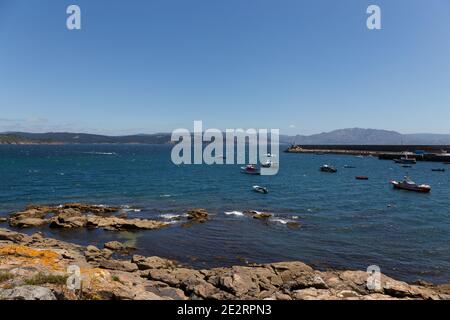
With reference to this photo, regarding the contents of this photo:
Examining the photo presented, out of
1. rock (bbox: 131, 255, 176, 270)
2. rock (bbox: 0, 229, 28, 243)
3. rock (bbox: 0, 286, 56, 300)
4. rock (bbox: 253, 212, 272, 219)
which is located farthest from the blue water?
rock (bbox: 0, 286, 56, 300)

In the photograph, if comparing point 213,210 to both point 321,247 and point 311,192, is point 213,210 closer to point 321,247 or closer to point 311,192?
point 321,247

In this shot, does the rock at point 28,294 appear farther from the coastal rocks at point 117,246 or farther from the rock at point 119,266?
the coastal rocks at point 117,246

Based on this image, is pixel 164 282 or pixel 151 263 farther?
pixel 151 263

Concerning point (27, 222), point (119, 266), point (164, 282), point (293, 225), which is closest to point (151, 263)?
point (119, 266)

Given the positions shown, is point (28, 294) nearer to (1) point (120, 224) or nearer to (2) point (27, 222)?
A: (1) point (120, 224)

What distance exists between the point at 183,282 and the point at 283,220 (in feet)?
82.6

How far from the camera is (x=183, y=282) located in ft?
69.9

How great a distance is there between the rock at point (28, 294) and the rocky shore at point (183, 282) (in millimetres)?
861

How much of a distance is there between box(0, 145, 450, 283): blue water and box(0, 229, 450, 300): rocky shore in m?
6.11

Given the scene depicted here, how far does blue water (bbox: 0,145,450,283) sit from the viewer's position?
3073cm

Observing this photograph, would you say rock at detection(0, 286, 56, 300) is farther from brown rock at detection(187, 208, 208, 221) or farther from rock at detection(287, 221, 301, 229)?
brown rock at detection(187, 208, 208, 221)

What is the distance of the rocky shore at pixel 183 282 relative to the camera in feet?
52.2

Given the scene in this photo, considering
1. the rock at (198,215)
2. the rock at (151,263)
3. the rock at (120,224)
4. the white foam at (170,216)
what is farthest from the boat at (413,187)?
the rock at (151,263)
